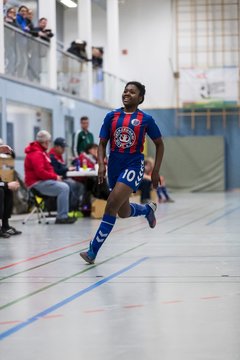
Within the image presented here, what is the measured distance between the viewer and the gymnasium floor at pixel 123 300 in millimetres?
3850

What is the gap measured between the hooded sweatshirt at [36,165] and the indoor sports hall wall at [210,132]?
18.6m

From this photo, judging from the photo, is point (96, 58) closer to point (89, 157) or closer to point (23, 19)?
point (23, 19)

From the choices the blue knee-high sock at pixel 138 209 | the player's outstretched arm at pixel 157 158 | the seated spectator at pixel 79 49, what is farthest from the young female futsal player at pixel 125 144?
Result: the seated spectator at pixel 79 49

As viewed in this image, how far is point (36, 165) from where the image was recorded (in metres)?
13.3

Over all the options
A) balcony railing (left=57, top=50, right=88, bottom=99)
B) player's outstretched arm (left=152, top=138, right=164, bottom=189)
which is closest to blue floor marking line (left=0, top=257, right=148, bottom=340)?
player's outstretched arm (left=152, top=138, right=164, bottom=189)

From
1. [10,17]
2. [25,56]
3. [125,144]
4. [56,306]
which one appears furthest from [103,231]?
[25,56]

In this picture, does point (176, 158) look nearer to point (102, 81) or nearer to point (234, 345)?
point (102, 81)

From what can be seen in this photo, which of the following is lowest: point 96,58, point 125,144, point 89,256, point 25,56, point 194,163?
point 194,163

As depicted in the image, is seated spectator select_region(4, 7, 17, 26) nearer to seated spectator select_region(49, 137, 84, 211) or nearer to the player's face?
seated spectator select_region(49, 137, 84, 211)

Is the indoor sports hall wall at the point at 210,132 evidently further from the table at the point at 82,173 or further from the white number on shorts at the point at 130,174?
the white number on shorts at the point at 130,174

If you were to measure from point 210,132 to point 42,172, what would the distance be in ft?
64.1

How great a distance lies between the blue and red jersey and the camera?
7562 millimetres

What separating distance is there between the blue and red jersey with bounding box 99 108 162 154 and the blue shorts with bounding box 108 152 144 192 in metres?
0.05

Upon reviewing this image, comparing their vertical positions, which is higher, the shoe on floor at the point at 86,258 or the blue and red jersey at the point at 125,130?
the blue and red jersey at the point at 125,130
